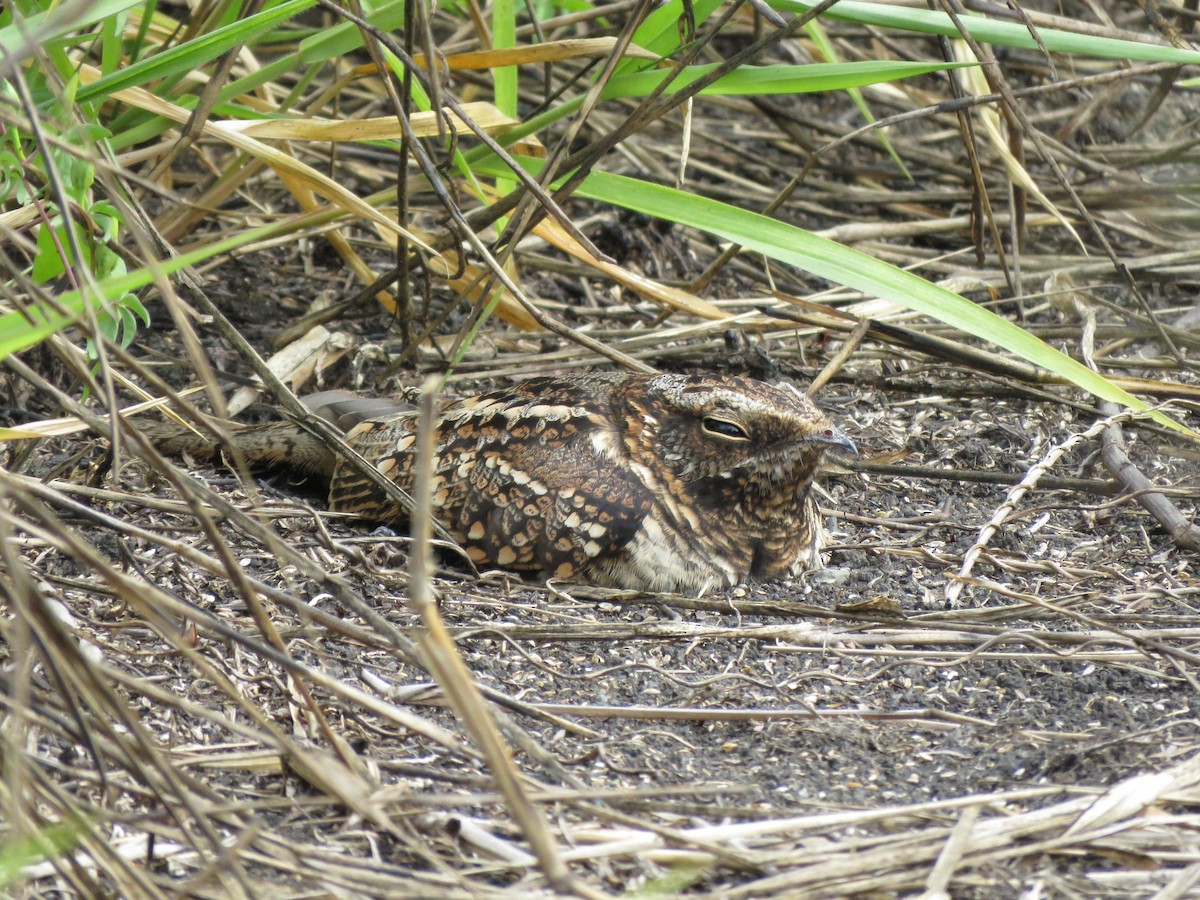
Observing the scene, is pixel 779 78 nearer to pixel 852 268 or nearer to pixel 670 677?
pixel 852 268

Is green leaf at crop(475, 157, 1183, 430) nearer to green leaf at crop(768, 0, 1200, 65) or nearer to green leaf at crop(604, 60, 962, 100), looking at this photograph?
green leaf at crop(604, 60, 962, 100)

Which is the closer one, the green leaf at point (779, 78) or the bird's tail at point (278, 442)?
the green leaf at point (779, 78)

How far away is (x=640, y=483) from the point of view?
132 inches

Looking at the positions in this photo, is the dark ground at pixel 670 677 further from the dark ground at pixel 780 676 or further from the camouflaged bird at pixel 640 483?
the camouflaged bird at pixel 640 483

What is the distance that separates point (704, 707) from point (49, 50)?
6.60ft

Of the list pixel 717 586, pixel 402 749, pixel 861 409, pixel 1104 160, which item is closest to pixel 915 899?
pixel 402 749

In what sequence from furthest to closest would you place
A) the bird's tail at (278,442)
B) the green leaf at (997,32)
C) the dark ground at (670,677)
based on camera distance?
the bird's tail at (278,442) → the green leaf at (997,32) → the dark ground at (670,677)

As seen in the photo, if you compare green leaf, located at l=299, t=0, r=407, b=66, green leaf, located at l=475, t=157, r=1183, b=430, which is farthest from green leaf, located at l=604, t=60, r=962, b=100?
green leaf, located at l=299, t=0, r=407, b=66

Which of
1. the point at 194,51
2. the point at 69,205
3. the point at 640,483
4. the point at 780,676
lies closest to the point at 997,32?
the point at 640,483

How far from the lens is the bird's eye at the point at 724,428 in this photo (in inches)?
129

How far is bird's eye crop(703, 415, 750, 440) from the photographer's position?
3.28 metres

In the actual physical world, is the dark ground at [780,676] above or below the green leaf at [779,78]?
Result: below

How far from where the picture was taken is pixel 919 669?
2.78 m

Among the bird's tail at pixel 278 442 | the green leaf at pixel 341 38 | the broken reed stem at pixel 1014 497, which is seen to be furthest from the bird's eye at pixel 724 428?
the green leaf at pixel 341 38
